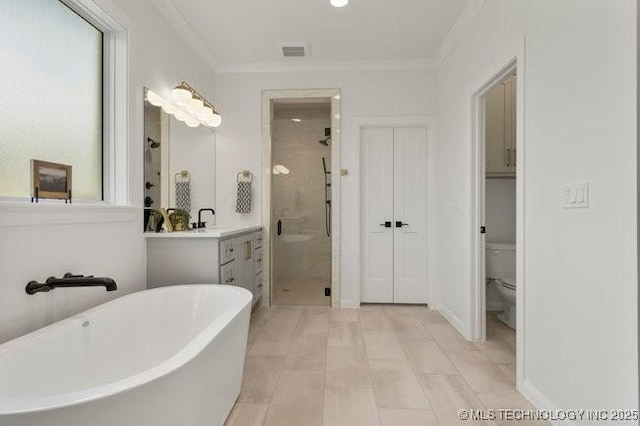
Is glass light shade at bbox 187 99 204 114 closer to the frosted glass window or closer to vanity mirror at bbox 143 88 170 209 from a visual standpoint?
vanity mirror at bbox 143 88 170 209

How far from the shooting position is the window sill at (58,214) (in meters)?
1.43

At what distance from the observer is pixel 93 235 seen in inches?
76.0

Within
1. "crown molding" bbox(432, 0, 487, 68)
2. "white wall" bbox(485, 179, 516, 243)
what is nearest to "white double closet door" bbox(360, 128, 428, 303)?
"white wall" bbox(485, 179, 516, 243)

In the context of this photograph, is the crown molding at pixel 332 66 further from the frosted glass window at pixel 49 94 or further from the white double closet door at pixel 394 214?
the frosted glass window at pixel 49 94

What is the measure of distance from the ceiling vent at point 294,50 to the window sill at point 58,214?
218 cm

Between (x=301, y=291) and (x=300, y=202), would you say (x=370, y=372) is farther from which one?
(x=300, y=202)

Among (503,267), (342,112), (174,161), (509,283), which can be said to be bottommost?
(509,283)

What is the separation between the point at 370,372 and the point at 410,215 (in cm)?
201

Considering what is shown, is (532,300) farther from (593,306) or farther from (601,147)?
(601,147)

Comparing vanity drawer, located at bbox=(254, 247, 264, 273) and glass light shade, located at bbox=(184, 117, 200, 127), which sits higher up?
glass light shade, located at bbox=(184, 117, 200, 127)

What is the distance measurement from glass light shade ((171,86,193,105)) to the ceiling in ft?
1.91

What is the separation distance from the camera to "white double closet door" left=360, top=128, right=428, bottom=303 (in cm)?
379

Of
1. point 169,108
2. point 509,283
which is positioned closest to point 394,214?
point 509,283

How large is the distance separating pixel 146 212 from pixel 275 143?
182 cm
